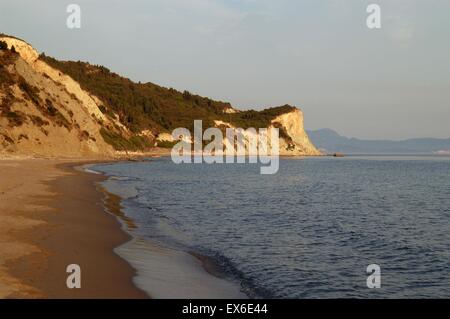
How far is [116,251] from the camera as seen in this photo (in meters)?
13.0

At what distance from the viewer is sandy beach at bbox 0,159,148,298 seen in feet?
29.1

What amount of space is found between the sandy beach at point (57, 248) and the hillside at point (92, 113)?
1809 inches

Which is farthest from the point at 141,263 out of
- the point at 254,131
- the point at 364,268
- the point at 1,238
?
the point at 254,131

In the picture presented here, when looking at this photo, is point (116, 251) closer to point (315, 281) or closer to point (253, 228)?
point (315, 281)

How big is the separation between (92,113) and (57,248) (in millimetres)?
99282

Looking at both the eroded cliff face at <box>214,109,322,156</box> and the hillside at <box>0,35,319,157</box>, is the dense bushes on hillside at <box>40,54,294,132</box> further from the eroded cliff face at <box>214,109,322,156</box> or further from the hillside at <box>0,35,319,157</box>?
the eroded cliff face at <box>214,109,322,156</box>

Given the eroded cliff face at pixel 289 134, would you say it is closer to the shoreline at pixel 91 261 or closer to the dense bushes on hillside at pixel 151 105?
the dense bushes on hillside at pixel 151 105

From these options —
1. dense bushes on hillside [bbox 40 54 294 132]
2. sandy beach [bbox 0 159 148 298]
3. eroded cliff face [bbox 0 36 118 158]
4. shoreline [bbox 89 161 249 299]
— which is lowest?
shoreline [bbox 89 161 249 299]

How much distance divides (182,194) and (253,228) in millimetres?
14715

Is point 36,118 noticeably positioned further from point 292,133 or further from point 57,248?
point 292,133

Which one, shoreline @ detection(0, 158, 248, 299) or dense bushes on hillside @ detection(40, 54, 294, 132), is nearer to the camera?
shoreline @ detection(0, 158, 248, 299)

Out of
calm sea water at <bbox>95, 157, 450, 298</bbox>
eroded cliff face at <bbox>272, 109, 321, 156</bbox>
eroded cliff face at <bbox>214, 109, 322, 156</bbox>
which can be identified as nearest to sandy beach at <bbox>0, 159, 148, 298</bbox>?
calm sea water at <bbox>95, 157, 450, 298</bbox>

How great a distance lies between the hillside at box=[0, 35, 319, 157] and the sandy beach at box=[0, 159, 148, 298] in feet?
151

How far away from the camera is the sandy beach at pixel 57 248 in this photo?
888cm
